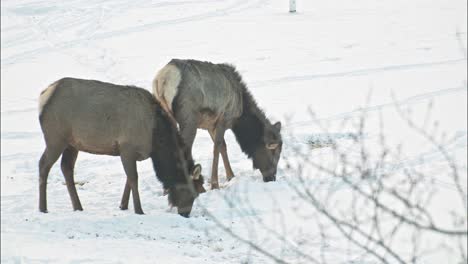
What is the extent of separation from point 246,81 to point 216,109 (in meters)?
6.79

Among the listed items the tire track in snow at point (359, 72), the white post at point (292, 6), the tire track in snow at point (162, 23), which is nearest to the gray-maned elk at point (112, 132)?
the tire track in snow at point (359, 72)

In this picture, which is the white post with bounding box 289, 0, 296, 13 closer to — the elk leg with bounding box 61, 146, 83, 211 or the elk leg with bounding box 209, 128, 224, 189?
the elk leg with bounding box 209, 128, 224, 189

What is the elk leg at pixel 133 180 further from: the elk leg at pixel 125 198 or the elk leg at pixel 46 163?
the elk leg at pixel 46 163

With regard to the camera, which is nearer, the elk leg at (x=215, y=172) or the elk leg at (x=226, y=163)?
the elk leg at (x=215, y=172)

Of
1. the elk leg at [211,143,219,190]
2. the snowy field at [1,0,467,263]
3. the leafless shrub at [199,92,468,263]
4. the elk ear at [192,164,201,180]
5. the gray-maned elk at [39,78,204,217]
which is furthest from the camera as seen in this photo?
the elk leg at [211,143,219,190]

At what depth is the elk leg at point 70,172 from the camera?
10.4 m

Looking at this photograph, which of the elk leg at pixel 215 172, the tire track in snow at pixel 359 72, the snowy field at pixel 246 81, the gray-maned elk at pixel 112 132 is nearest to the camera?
the snowy field at pixel 246 81

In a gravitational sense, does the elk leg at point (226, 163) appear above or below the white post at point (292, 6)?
below

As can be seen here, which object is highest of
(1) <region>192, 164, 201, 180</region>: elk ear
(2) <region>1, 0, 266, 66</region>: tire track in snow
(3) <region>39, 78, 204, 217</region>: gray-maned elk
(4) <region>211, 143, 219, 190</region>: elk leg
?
(3) <region>39, 78, 204, 217</region>: gray-maned elk

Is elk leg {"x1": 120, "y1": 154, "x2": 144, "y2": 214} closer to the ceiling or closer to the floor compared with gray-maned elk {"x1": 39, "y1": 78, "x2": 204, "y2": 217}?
closer to the floor

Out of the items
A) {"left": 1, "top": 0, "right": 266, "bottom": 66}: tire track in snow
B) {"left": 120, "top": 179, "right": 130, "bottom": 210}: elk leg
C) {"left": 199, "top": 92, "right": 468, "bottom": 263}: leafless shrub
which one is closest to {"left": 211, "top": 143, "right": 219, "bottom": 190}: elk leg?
{"left": 199, "top": 92, "right": 468, "bottom": 263}: leafless shrub

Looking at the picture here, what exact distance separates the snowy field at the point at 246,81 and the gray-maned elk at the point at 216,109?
330 millimetres

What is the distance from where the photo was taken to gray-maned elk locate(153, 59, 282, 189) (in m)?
11.6

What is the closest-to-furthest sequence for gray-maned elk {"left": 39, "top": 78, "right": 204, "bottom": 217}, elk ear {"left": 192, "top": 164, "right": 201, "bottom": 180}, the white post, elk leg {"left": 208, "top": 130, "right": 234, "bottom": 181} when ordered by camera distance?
gray-maned elk {"left": 39, "top": 78, "right": 204, "bottom": 217} → elk ear {"left": 192, "top": 164, "right": 201, "bottom": 180} → elk leg {"left": 208, "top": 130, "right": 234, "bottom": 181} → the white post
